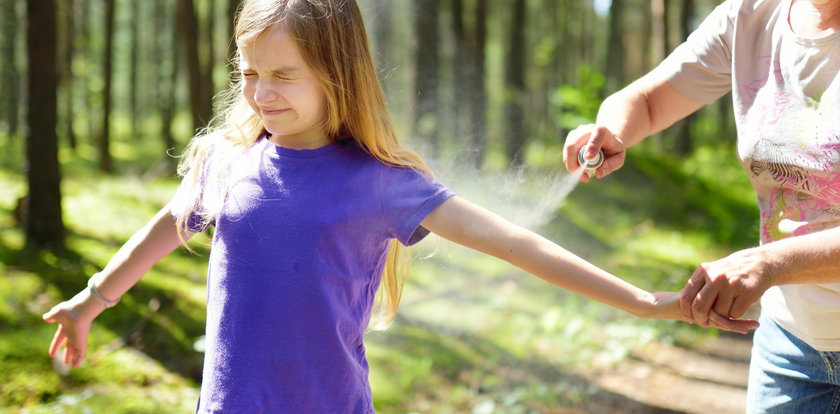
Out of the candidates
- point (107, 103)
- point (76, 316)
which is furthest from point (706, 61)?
point (107, 103)

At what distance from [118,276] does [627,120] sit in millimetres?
1575

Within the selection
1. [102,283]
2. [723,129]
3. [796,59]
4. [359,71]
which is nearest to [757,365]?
[796,59]

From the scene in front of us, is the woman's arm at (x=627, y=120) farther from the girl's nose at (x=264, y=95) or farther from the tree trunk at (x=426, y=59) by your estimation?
the tree trunk at (x=426, y=59)

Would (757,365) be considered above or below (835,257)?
below

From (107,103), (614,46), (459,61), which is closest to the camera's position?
(107,103)

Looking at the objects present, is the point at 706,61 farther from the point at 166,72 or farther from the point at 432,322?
the point at 166,72

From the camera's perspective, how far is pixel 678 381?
18.6 feet

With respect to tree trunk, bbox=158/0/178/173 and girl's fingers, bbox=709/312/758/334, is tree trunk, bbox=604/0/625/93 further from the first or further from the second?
girl's fingers, bbox=709/312/758/334

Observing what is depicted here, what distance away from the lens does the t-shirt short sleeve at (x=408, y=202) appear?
184 centimetres

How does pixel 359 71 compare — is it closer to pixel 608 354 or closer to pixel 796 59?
pixel 796 59

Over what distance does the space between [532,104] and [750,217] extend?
85.2 ft

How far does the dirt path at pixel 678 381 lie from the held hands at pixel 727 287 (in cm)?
340

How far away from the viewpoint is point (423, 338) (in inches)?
237

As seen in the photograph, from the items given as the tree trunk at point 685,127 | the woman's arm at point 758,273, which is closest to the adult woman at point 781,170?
the woman's arm at point 758,273
